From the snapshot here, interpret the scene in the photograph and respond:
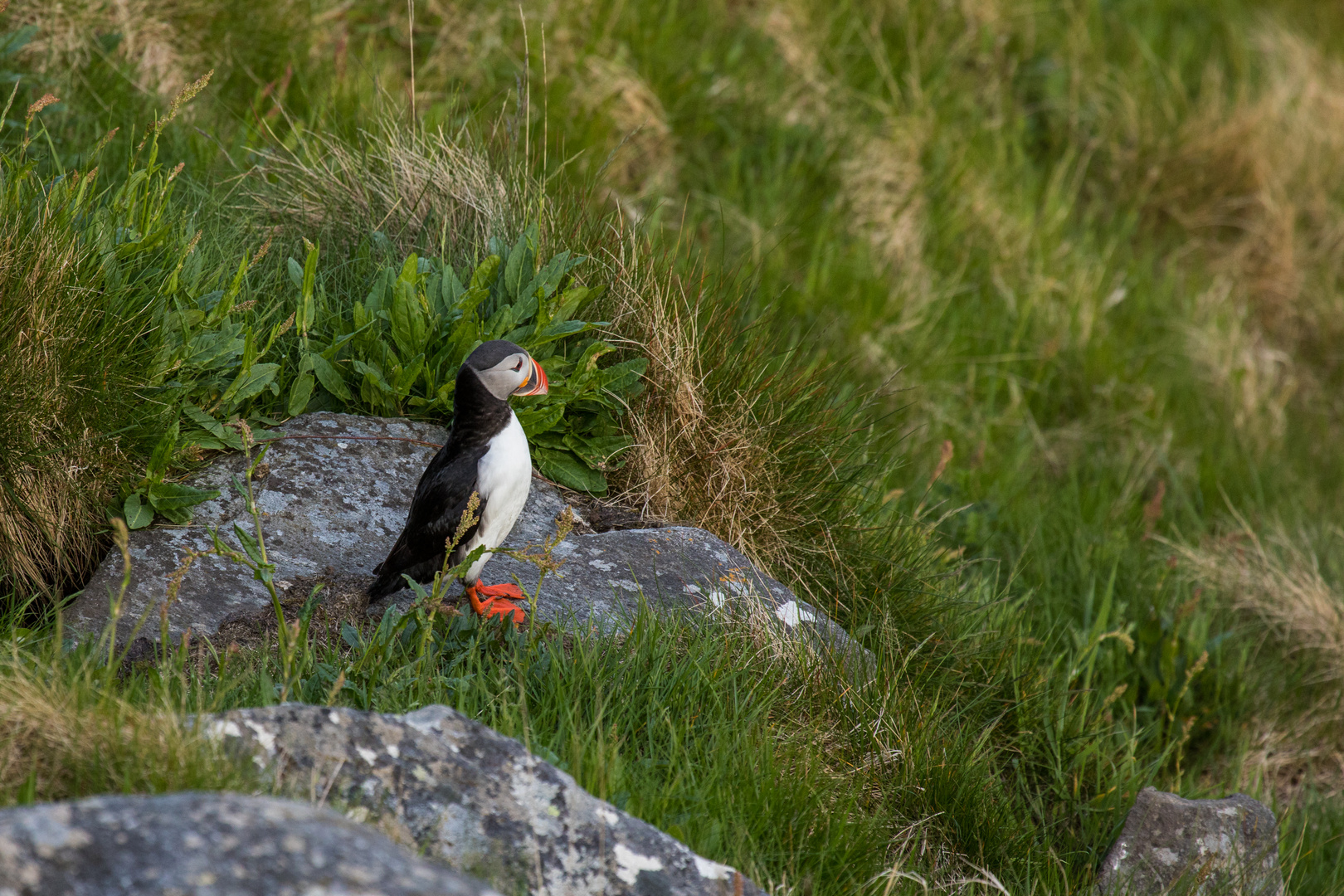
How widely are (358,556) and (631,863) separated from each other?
1.53 meters

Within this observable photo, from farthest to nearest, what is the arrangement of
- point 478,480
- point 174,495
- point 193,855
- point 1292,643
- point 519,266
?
point 1292,643, point 519,266, point 174,495, point 478,480, point 193,855

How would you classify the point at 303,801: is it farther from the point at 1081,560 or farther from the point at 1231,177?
the point at 1231,177

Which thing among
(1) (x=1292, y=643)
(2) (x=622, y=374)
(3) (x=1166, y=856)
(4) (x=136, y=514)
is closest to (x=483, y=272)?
(2) (x=622, y=374)

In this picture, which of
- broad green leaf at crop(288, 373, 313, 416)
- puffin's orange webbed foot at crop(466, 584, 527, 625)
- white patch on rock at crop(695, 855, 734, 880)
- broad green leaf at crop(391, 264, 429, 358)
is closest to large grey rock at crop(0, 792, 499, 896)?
white patch on rock at crop(695, 855, 734, 880)

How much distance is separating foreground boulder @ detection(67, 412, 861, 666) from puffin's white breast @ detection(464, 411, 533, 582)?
0.21 m

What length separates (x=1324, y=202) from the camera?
752 centimetres

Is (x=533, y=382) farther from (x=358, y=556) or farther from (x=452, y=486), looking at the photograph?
(x=358, y=556)

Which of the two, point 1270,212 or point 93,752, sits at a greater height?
point 93,752

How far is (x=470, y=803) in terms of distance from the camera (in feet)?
7.27

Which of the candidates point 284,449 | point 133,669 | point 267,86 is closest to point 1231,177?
point 267,86

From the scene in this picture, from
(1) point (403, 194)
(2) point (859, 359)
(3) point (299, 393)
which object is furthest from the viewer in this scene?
(2) point (859, 359)

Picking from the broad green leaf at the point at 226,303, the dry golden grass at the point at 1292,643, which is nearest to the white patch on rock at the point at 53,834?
the broad green leaf at the point at 226,303

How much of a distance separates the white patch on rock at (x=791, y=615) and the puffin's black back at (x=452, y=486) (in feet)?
3.03

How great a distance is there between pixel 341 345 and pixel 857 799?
210cm
